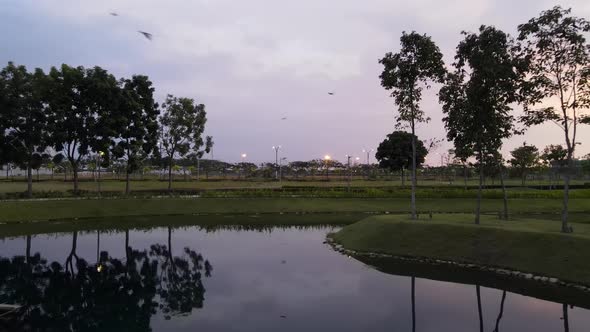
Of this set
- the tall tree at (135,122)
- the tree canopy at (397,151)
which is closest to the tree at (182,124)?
the tall tree at (135,122)

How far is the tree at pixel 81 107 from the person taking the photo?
5800cm

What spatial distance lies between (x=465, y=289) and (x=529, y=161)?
77.7 metres

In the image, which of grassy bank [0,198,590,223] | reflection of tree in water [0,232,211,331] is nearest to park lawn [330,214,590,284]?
reflection of tree in water [0,232,211,331]

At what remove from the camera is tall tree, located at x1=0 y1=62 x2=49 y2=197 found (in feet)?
186

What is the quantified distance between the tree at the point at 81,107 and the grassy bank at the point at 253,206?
32.9ft

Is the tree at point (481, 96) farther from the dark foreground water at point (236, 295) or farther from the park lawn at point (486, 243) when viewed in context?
the dark foreground water at point (236, 295)

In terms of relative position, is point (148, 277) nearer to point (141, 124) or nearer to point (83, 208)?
point (83, 208)

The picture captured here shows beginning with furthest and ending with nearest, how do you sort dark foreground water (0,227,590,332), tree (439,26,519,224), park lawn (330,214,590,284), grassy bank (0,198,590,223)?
1. grassy bank (0,198,590,223)
2. tree (439,26,519,224)
3. park lawn (330,214,590,284)
4. dark foreground water (0,227,590,332)

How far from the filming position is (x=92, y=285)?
23.3 m

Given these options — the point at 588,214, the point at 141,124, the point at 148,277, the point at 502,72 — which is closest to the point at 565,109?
the point at 502,72

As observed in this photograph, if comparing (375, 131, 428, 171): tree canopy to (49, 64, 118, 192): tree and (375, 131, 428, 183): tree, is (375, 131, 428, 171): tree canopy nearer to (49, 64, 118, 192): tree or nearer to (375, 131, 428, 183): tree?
(375, 131, 428, 183): tree

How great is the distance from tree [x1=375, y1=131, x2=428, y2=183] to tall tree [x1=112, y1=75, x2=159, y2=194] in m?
49.9

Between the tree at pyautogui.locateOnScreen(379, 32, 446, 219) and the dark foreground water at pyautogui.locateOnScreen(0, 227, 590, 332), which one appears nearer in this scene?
the dark foreground water at pyautogui.locateOnScreen(0, 227, 590, 332)

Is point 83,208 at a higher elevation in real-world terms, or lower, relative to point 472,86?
lower
